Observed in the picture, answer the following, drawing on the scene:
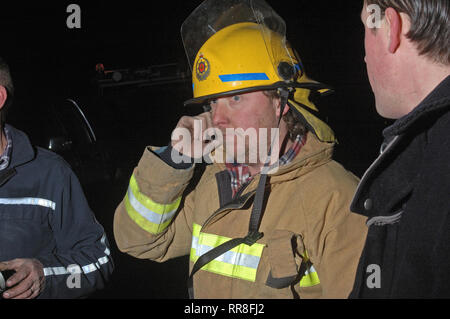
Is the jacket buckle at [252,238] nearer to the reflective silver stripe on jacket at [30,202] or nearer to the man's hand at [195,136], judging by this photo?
the man's hand at [195,136]

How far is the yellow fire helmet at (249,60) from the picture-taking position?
1970mm

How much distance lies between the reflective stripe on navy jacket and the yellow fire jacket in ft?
0.80

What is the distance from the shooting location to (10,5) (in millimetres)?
5781

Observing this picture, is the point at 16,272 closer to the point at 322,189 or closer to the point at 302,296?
the point at 302,296

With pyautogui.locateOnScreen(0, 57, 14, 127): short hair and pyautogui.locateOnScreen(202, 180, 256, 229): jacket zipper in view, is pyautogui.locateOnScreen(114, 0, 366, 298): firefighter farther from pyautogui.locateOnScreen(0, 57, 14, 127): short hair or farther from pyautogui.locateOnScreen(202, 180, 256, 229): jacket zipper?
pyautogui.locateOnScreen(0, 57, 14, 127): short hair

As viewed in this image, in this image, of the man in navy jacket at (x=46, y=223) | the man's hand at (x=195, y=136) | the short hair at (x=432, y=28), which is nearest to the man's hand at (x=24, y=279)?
the man in navy jacket at (x=46, y=223)

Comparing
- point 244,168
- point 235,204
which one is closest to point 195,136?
point 244,168

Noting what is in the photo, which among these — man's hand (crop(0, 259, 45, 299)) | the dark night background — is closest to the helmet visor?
man's hand (crop(0, 259, 45, 299))

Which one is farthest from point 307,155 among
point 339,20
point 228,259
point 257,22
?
point 339,20

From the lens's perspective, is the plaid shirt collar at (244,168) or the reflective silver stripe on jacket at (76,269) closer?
the plaid shirt collar at (244,168)

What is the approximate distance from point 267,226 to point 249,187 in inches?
7.9

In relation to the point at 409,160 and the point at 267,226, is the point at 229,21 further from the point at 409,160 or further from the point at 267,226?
the point at 409,160

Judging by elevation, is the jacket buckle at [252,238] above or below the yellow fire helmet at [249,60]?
below

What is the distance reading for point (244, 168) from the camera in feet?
6.86
